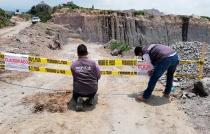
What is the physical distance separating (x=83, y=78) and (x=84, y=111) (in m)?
0.76

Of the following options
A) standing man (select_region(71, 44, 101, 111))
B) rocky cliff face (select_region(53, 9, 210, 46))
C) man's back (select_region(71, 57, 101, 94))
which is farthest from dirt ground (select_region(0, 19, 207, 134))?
rocky cliff face (select_region(53, 9, 210, 46))

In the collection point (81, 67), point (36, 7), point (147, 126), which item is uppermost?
point (36, 7)

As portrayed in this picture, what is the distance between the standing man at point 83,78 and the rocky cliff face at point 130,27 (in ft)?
75.4

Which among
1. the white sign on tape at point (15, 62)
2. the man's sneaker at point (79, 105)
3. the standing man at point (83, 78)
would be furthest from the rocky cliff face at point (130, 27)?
the man's sneaker at point (79, 105)

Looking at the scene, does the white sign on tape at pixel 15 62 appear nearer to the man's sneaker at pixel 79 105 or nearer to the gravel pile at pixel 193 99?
the man's sneaker at pixel 79 105

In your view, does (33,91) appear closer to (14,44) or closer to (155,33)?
(14,44)

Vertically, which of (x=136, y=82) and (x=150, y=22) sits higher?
(x=150, y=22)

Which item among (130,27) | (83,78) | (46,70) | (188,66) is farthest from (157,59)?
(130,27)

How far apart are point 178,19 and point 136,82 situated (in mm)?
33481

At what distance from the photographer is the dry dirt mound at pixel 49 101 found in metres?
5.51

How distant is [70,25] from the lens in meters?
29.3

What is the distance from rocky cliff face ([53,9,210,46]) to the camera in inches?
1166

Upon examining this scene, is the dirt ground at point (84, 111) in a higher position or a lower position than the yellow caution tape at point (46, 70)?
lower

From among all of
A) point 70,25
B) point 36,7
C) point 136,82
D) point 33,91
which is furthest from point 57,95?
point 36,7
